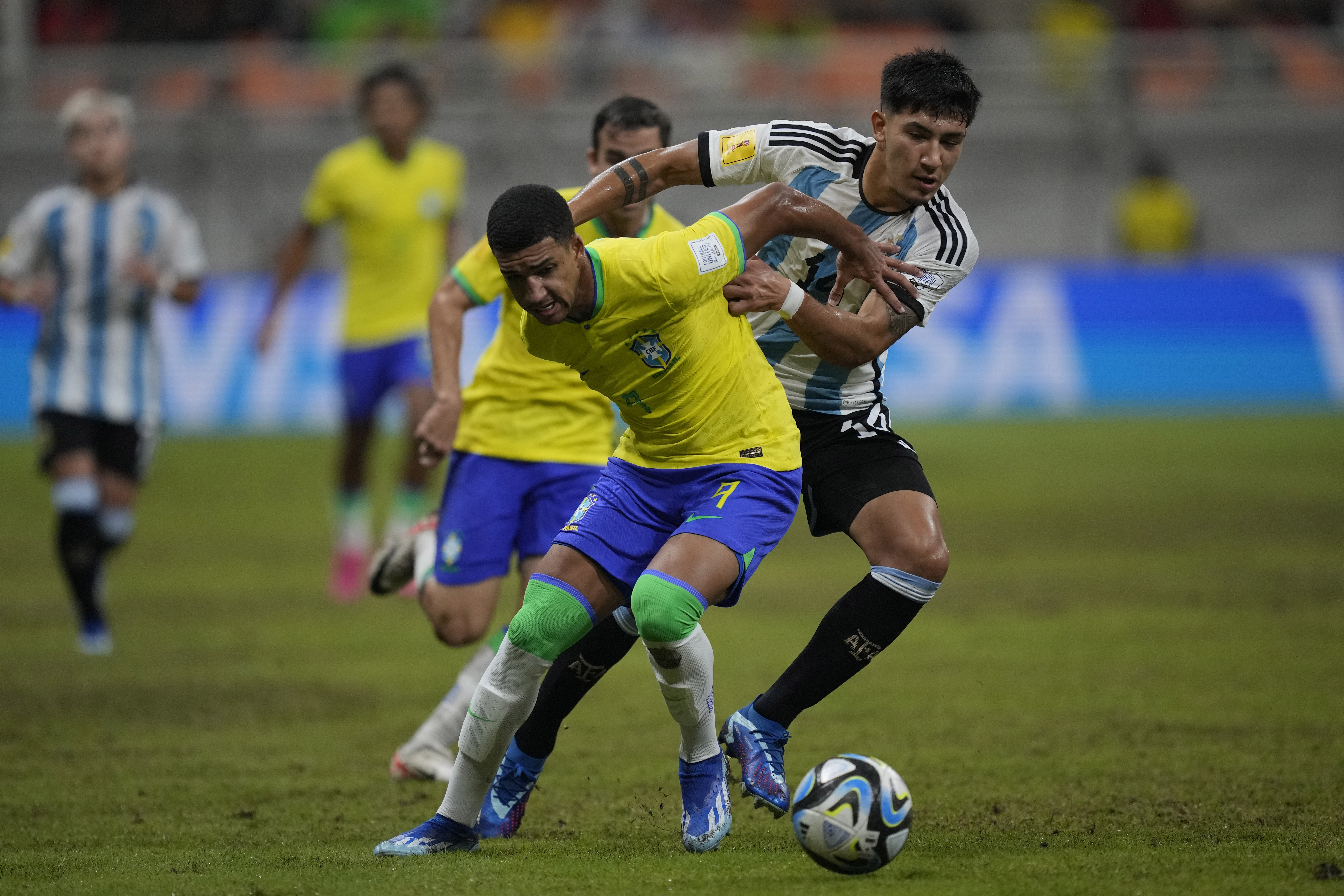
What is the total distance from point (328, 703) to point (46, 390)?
248 cm

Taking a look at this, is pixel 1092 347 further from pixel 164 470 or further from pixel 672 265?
pixel 672 265

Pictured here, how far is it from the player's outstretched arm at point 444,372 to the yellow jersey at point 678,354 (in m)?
0.69

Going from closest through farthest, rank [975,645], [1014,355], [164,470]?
[975,645], [164,470], [1014,355]

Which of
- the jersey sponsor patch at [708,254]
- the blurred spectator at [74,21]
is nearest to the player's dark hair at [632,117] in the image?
the jersey sponsor patch at [708,254]

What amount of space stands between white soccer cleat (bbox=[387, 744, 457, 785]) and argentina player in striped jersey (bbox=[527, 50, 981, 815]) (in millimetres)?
1367

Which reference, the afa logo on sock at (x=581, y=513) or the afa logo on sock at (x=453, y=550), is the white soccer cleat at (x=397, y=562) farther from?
the afa logo on sock at (x=581, y=513)

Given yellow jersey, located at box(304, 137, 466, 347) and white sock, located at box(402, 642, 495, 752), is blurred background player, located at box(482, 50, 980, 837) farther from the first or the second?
yellow jersey, located at box(304, 137, 466, 347)

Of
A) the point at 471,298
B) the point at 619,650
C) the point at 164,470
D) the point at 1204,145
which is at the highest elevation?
the point at 1204,145

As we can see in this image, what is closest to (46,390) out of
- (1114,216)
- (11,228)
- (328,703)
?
(11,228)

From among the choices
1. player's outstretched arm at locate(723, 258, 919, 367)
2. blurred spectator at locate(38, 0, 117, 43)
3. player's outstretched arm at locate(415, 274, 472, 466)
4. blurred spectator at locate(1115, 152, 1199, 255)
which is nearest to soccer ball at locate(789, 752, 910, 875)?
player's outstretched arm at locate(723, 258, 919, 367)

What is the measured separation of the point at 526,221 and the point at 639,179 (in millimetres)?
808

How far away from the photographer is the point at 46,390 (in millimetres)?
8219

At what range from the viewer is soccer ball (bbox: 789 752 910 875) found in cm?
436

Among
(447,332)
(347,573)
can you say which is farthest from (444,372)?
(347,573)
